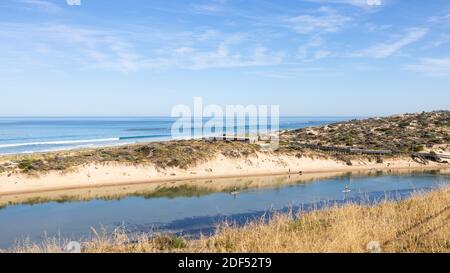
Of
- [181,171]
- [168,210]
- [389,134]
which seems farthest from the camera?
[389,134]

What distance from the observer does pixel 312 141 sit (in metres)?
64.8

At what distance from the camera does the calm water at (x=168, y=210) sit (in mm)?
20484

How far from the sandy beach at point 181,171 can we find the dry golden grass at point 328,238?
84.1 feet

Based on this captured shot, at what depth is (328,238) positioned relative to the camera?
31.2ft

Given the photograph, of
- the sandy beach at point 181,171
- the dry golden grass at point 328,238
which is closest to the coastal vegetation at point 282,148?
the sandy beach at point 181,171

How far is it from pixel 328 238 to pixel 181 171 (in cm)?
3202

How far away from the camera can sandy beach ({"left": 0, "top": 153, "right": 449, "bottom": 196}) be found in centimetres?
3459

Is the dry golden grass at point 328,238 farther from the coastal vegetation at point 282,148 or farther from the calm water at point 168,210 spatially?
the coastal vegetation at point 282,148

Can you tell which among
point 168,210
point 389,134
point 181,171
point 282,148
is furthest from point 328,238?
point 389,134

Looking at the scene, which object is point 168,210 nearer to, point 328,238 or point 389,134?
point 328,238

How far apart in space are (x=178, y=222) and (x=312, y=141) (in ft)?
149

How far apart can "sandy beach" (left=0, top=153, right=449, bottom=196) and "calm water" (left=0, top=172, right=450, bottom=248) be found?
22.4 ft
